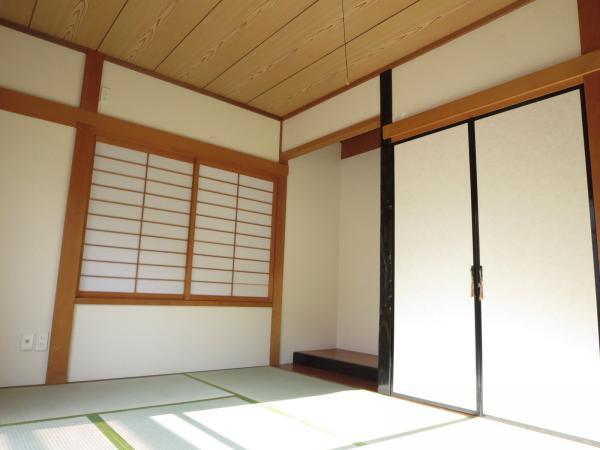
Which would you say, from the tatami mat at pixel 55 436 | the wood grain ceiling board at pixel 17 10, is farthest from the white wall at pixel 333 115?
the tatami mat at pixel 55 436

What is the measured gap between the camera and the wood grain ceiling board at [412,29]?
9.26ft

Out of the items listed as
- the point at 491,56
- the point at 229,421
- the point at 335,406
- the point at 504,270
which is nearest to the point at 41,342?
the point at 229,421

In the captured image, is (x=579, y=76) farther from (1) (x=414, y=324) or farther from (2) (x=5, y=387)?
(2) (x=5, y=387)

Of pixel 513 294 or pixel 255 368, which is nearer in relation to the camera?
pixel 513 294

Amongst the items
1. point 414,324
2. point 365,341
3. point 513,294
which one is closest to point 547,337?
point 513,294

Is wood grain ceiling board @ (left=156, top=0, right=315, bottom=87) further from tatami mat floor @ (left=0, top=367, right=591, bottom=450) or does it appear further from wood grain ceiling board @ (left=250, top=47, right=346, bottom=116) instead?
tatami mat floor @ (left=0, top=367, right=591, bottom=450)

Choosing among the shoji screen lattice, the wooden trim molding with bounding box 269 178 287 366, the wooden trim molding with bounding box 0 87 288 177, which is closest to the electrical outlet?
the shoji screen lattice

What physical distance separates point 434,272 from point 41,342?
114 inches

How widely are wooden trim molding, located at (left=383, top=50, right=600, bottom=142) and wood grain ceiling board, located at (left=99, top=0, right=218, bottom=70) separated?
64.9 inches

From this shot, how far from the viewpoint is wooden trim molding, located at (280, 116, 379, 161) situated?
147 inches

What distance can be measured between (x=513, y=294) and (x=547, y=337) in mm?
299

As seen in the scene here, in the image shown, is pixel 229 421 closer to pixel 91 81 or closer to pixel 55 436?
pixel 55 436

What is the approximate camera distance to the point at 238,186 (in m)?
4.40

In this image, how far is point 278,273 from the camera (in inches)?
181
